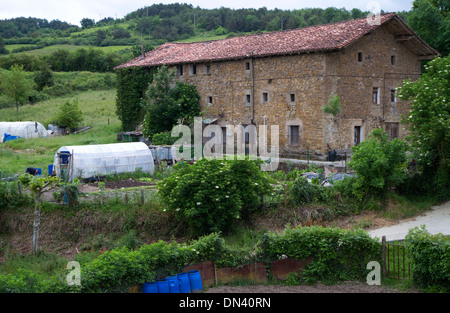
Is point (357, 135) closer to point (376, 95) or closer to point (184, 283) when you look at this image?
point (376, 95)

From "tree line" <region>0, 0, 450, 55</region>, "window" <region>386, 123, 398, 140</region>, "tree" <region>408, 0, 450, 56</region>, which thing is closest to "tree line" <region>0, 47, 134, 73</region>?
"tree line" <region>0, 0, 450, 55</region>

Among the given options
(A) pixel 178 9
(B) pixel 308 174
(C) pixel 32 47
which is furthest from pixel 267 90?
(A) pixel 178 9

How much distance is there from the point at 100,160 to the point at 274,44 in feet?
42.4

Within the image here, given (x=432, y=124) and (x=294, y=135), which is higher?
(x=432, y=124)

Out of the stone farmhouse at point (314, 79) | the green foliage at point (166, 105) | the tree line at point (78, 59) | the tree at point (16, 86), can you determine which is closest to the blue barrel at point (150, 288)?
the stone farmhouse at point (314, 79)

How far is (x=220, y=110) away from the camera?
3219 cm

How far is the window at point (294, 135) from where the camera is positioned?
1118 inches

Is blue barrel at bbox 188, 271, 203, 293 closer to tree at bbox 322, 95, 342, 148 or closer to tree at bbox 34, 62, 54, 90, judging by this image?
tree at bbox 322, 95, 342, 148

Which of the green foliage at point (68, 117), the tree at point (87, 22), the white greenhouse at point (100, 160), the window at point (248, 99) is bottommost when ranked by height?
the white greenhouse at point (100, 160)

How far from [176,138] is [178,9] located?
314 ft

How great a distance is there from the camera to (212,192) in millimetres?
17047

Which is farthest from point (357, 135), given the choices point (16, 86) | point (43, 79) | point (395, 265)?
point (43, 79)

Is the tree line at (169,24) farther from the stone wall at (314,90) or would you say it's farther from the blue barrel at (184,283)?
the blue barrel at (184,283)

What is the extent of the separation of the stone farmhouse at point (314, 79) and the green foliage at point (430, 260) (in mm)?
14590
